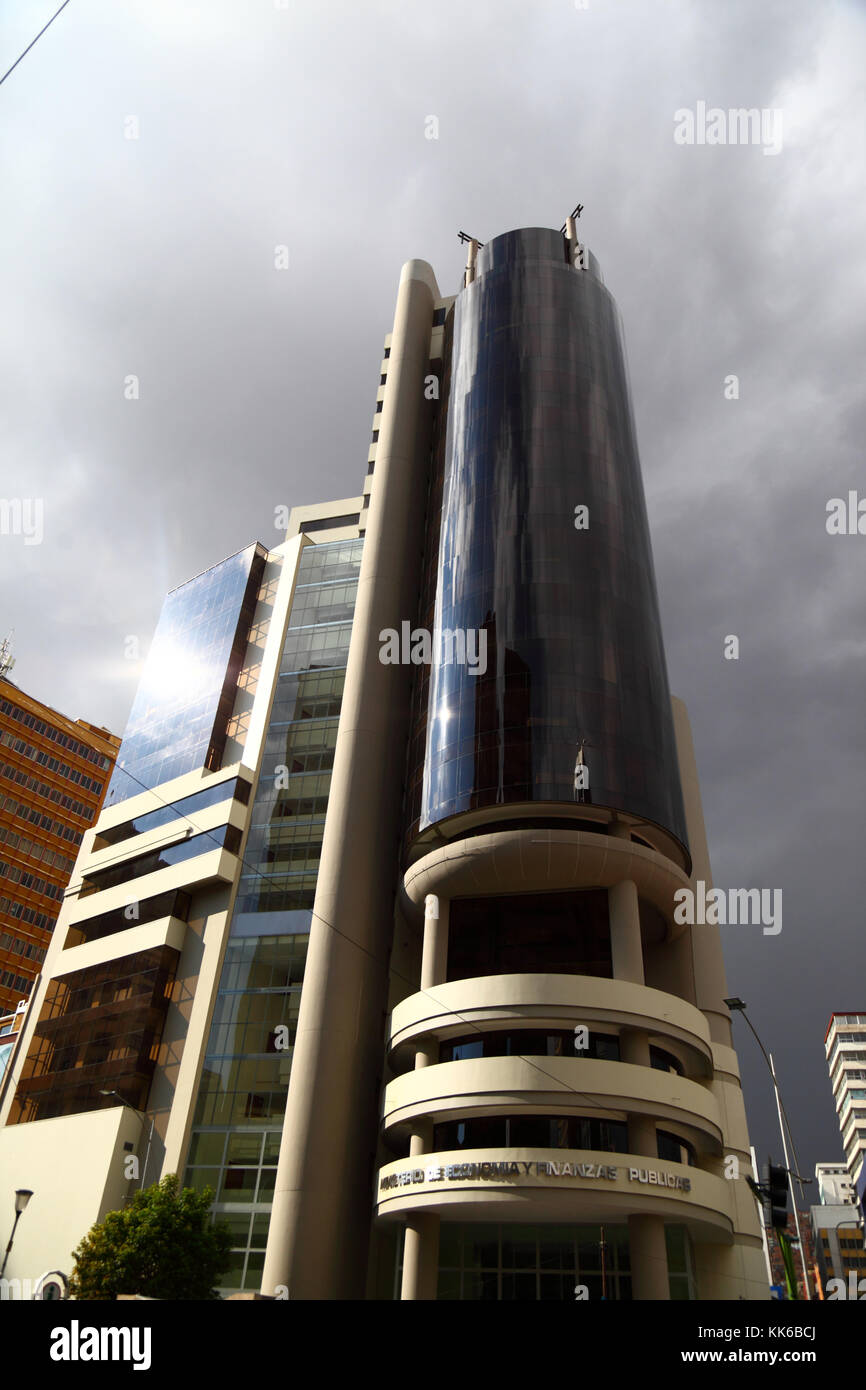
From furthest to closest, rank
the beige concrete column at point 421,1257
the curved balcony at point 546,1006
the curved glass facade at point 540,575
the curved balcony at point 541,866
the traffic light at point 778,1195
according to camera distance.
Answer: the curved glass facade at point 540,575, the curved balcony at point 541,866, the curved balcony at point 546,1006, the beige concrete column at point 421,1257, the traffic light at point 778,1195

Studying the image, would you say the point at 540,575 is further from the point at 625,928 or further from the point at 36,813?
the point at 36,813

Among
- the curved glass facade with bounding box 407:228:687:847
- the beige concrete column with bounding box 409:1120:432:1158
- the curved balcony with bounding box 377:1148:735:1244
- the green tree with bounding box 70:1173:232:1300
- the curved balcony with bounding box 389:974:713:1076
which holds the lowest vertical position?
the green tree with bounding box 70:1173:232:1300

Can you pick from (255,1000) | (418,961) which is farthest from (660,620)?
(255,1000)

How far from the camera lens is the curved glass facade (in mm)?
48094

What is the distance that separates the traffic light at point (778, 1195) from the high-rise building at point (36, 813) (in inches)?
3466

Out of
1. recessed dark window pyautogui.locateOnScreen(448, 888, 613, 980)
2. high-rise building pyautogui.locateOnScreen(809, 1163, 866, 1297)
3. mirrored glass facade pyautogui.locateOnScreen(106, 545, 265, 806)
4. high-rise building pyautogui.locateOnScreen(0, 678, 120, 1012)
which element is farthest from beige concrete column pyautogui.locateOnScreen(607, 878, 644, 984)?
high-rise building pyautogui.locateOnScreen(0, 678, 120, 1012)

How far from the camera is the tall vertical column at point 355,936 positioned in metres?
44.0

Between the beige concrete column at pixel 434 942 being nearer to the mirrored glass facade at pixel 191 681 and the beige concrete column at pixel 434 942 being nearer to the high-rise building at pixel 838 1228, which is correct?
the high-rise building at pixel 838 1228

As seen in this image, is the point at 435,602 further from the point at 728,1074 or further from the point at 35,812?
the point at 35,812

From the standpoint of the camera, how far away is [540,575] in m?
52.2

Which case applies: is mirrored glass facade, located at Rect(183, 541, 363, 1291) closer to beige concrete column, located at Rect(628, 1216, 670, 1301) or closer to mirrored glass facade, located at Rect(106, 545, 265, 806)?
mirrored glass facade, located at Rect(106, 545, 265, 806)

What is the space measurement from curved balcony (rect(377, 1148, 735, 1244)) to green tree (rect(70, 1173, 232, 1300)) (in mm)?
7975

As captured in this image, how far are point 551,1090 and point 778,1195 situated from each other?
12.4 m

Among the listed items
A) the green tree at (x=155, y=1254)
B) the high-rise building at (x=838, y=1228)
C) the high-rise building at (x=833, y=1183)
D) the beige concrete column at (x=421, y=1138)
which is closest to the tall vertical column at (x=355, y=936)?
the green tree at (x=155, y=1254)
